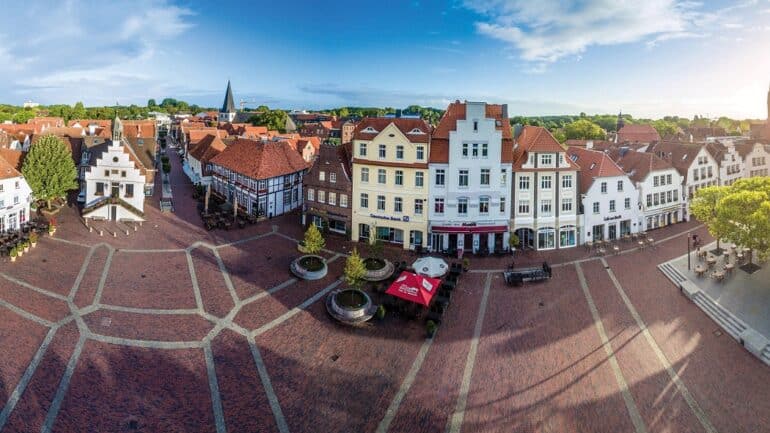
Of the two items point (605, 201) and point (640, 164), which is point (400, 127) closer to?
point (605, 201)

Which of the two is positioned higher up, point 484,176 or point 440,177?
point 484,176

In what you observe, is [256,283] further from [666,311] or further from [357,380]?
[666,311]

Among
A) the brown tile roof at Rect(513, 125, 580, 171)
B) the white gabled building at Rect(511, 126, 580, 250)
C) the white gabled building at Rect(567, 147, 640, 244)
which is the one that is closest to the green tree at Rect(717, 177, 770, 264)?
the white gabled building at Rect(567, 147, 640, 244)

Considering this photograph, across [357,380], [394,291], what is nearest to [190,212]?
[394,291]

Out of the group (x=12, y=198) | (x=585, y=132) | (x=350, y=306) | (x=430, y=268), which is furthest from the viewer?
(x=585, y=132)

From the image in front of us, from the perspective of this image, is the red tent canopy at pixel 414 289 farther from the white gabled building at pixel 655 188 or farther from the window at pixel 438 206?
the white gabled building at pixel 655 188

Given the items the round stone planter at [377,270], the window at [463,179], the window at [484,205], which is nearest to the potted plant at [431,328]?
the round stone planter at [377,270]

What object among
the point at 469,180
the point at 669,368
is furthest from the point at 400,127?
the point at 669,368
